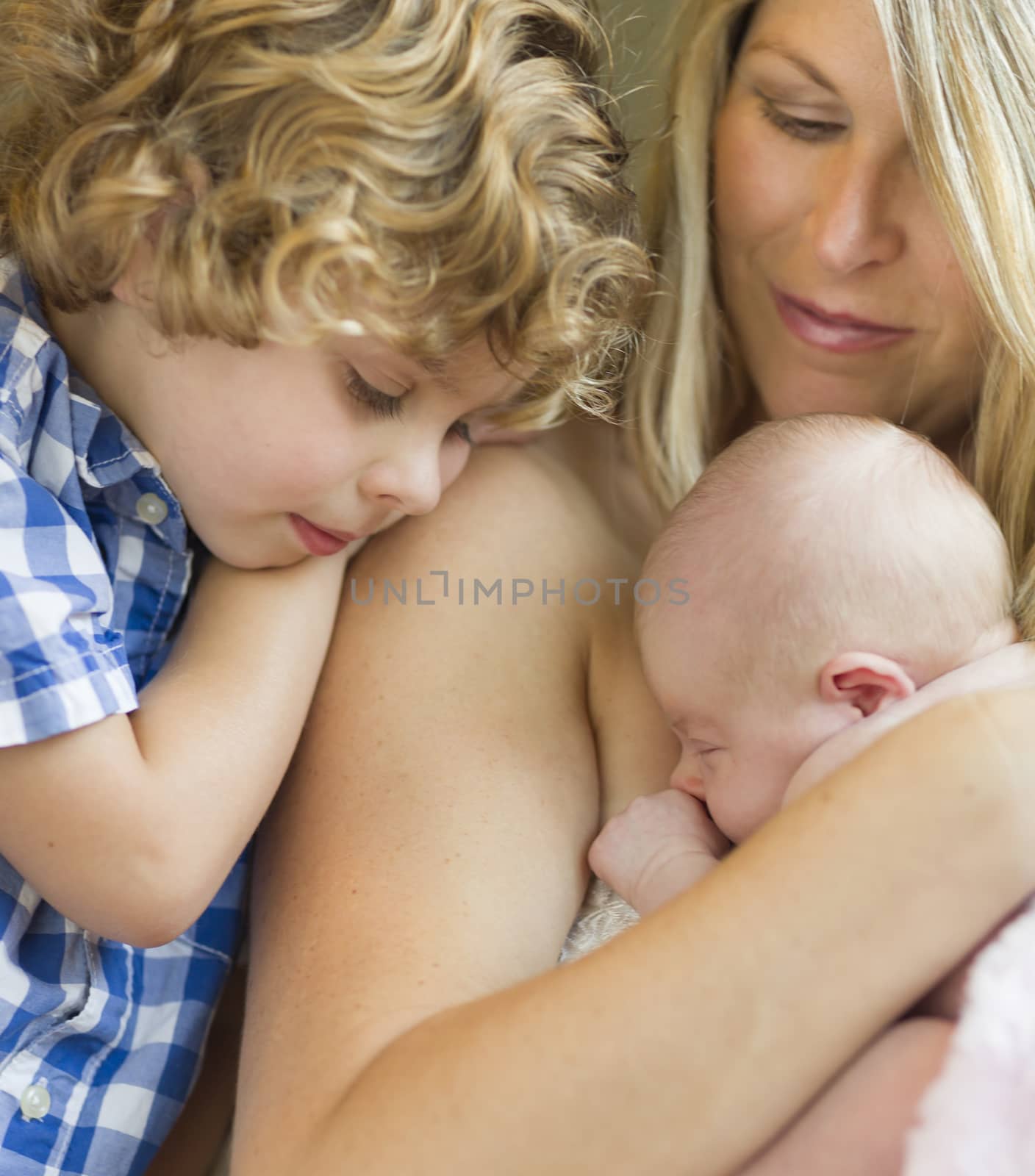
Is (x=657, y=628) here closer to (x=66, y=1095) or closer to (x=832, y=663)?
(x=832, y=663)

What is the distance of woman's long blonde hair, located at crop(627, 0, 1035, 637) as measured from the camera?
1.14 m

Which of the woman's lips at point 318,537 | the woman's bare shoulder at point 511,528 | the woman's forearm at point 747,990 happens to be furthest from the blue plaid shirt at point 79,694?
the woman's forearm at point 747,990

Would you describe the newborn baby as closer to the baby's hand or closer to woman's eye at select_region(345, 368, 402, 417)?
the baby's hand

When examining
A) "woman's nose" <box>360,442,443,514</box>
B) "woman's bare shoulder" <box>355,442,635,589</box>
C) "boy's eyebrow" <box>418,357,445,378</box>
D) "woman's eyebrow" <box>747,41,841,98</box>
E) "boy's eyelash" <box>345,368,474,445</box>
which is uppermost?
"woman's eyebrow" <box>747,41,841,98</box>

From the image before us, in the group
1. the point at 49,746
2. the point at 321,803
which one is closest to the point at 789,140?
the point at 321,803

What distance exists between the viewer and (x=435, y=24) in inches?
40.3

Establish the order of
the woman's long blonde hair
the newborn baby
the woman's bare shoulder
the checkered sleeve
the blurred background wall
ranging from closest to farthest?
the checkered sleeve < the newborn baby < the woman's long blonde hair < the woman's bare shoulder < the blurred background wall

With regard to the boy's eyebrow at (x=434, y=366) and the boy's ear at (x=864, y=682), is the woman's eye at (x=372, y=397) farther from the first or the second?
the boy's ear at (x=864, y=682)

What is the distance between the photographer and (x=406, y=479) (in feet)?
3.63

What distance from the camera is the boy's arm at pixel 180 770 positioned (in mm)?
949

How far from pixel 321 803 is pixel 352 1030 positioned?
0.24 m

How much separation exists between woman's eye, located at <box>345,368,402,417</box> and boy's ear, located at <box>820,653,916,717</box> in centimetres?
43

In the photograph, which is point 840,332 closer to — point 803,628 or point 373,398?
point 803,628

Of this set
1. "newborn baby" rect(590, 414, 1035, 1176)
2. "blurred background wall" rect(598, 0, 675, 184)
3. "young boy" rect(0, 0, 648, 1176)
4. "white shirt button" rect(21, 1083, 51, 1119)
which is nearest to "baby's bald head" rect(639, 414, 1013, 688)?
"newborn baby" rect(590, 414, 1035, 1176)
